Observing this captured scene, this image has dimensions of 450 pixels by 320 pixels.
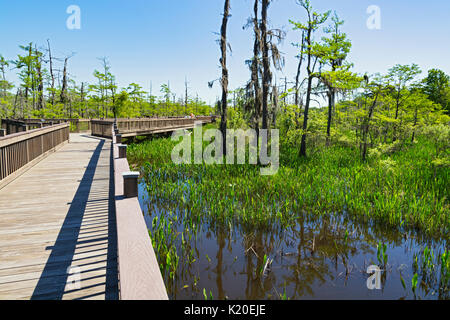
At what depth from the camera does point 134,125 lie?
21.8 meters

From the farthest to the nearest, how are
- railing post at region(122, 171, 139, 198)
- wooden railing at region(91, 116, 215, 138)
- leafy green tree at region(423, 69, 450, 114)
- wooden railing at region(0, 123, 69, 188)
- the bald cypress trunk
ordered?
leafy green tree at region(423, 69, 450, 114)
wooden railing at region(91, 116, 215, 138)
the bald cypress trunk
wooden railing at region(0, 123, 69, 188)
railing post at region(122, 171, 139, 198)

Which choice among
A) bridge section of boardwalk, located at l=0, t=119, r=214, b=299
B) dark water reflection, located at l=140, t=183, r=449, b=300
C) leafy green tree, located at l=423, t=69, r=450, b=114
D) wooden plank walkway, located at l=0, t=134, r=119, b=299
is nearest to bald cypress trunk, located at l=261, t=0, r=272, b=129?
dark water reflection, located at l=140, t=183, r=449, b=300

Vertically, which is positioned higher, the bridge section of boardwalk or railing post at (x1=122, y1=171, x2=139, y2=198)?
railing post at (x1=122, y1=171, x2=139, y2=198)

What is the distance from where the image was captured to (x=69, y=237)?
14.5 feet

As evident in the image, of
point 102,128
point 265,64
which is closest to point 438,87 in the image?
point 265,64

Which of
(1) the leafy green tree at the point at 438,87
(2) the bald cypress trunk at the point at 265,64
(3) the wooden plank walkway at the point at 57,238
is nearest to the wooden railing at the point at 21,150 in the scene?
(3) the wooden plank walkway at the point at 57,238

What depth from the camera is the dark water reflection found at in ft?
14.9

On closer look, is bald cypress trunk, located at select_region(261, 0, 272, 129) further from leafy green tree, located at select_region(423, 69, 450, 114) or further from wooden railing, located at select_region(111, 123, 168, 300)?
leafy green tree, located at select_region(423, 69, 450, 114)

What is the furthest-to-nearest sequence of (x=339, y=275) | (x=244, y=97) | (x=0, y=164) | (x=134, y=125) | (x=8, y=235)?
(x=134, y=125) < (x=244, y=97) < (x=0, y=164) < (x=339, y=275) < (x=8, y=235)

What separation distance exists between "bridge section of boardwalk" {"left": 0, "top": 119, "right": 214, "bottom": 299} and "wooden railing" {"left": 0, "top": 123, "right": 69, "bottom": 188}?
30mm

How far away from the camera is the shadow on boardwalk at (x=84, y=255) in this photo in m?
3.16

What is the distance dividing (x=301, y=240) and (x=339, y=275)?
1512 millimetres

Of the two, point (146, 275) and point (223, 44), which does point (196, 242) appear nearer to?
point (146, 275)
